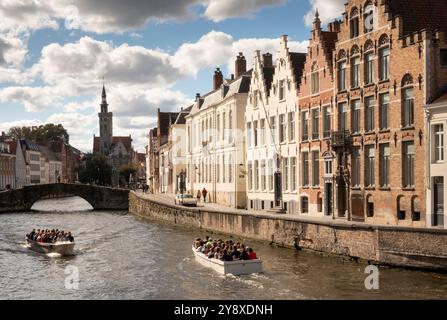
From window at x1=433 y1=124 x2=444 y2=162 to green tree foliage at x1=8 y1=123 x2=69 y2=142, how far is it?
139 metres

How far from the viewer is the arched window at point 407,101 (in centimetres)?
3322

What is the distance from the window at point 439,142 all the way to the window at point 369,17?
755 centimetres

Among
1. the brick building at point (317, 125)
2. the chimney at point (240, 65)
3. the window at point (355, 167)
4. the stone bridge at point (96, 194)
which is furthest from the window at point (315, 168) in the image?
the stone bridge at point (96, 194)

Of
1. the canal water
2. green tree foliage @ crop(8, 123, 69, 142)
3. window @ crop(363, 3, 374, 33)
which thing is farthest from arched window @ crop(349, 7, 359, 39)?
green tree foliage @ crop(8, 123, 69, 142)

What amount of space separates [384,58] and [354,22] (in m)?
3.64

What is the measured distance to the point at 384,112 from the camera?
35469 mm

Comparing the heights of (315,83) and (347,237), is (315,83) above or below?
above

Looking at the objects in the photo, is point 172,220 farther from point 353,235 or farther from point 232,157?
point 353,235

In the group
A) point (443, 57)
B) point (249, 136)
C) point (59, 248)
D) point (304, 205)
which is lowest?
point (59, 248)

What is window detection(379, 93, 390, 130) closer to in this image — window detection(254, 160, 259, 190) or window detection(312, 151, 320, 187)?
window detection(312, 151, 320, 187)

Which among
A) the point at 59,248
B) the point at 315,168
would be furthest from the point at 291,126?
the point at 59,248

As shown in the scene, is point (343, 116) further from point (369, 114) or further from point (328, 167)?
point (328, 167)

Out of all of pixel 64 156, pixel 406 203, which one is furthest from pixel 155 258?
pixel 64 156
